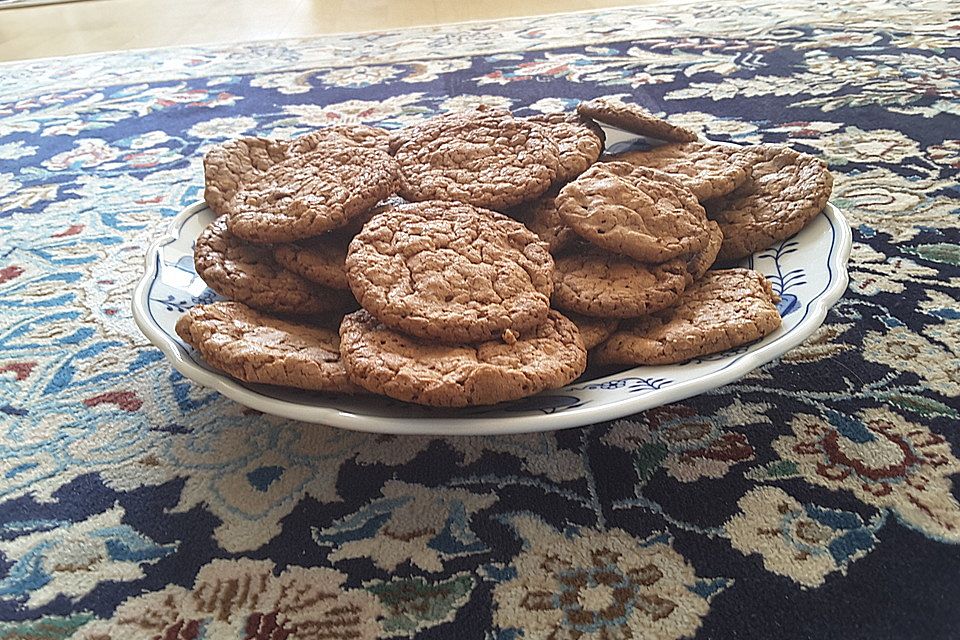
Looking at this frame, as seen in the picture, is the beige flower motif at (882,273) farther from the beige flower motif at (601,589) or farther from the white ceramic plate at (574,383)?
the beige flower motif at (601,589)

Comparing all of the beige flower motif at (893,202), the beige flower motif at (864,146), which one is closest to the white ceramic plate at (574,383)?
the beige flower motif at (893,202)

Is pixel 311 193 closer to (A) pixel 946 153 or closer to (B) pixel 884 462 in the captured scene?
(B) pixel 884 462

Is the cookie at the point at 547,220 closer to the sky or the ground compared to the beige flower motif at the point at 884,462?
closer to the sky

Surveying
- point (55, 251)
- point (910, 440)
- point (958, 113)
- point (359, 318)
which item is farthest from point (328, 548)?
point (958, 113)

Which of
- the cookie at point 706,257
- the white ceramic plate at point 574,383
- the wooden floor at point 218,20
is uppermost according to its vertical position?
the cookie at point 706,257

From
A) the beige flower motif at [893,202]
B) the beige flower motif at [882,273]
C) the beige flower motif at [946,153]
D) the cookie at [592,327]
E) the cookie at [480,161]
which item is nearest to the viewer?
the cookie at [592,327]

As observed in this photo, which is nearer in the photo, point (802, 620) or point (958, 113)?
point (802, 620)

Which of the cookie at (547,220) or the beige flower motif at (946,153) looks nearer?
the cookie at (547,220)

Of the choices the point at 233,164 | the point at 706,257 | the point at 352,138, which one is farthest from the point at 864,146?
the point at 233,164

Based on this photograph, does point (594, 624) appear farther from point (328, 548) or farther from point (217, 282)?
point (217, 282)
